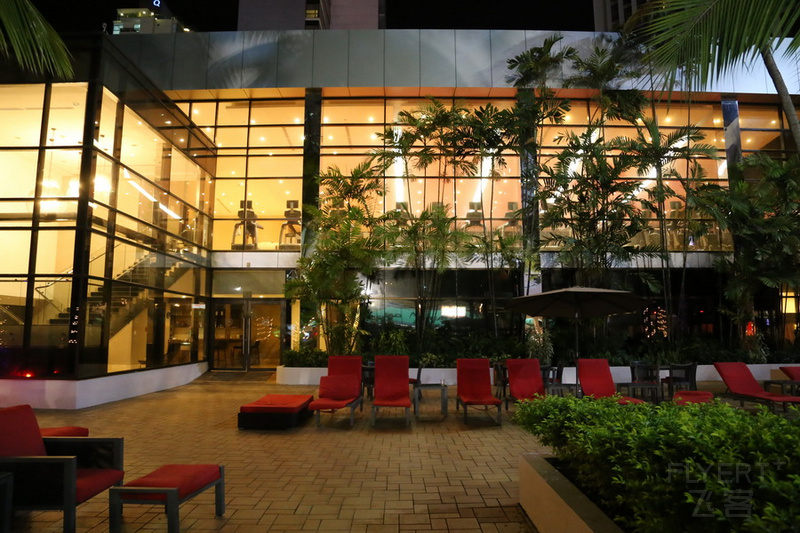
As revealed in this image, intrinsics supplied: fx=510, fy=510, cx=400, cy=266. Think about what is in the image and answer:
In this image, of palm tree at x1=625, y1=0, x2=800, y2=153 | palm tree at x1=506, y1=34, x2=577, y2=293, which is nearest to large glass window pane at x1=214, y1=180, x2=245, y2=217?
palm tree at x1=506, y1=34, x2=577, y2=293

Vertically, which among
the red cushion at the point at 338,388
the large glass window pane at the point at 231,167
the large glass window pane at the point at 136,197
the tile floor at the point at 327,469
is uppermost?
the large glass window pane at the point at 231,167

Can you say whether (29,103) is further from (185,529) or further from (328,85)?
(185,529)

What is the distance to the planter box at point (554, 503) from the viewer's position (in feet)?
9.06

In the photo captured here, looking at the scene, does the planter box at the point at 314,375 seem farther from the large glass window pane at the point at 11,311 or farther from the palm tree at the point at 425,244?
the large glass window pane at the point at 11,311

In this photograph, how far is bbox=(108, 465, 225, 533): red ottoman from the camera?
140 inches

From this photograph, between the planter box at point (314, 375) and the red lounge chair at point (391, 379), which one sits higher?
the red lounge chair at point (391, 379)

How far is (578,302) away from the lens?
8.35 metres

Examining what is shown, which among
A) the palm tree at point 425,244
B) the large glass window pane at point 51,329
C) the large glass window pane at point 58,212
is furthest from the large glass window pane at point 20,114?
the palm tree at point 425,244

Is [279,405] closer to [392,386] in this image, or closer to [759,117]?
[392,386]

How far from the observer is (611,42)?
16.1 meters

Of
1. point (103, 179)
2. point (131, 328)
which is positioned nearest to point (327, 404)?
point (131, 328)

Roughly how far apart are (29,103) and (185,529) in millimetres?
10485

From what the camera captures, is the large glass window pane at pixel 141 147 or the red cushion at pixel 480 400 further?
the large glass window pane at pixel 141 147

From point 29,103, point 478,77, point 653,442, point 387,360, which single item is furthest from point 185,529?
point 478,77
